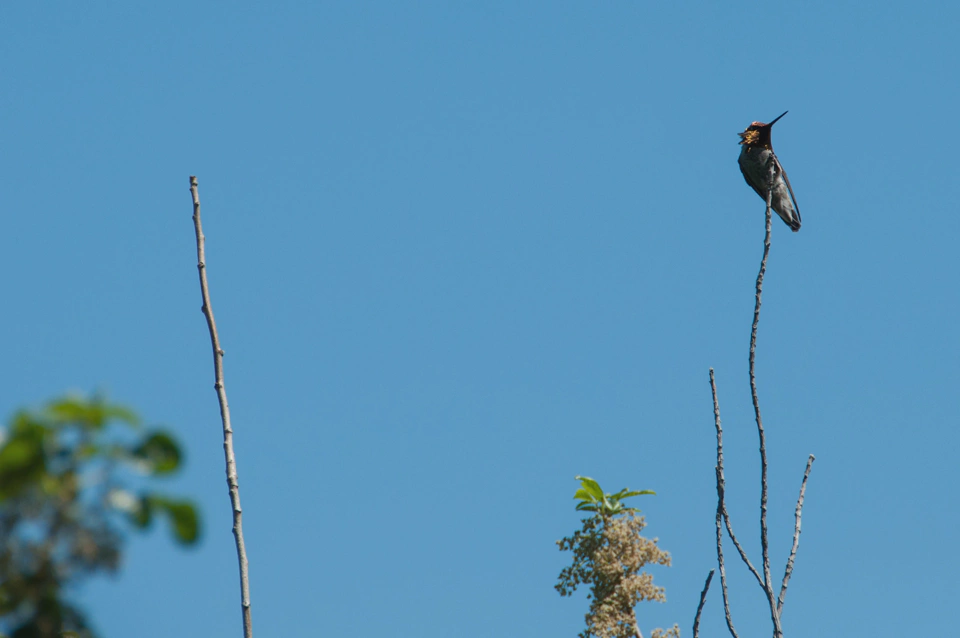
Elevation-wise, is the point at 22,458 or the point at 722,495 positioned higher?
the point at 722,495

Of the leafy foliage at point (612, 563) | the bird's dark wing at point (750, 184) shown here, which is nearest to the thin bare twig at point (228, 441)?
the leafy foliage at point (612, 563)

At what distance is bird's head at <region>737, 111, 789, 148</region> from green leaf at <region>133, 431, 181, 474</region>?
40.9 feet

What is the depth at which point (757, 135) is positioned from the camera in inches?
512

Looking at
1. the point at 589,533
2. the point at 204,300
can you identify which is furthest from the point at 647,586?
the point at 204,300

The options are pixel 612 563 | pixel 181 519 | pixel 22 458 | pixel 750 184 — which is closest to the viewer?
pixel 22 458

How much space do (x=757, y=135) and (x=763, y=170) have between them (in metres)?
0.45

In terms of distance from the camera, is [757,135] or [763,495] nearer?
[763,495]

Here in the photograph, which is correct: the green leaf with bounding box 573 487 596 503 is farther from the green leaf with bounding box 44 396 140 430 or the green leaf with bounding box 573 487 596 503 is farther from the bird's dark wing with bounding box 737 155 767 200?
the bird's dark wing with bounding box 737 155 767 200

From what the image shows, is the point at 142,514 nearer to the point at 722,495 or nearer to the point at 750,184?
the point at 722,495

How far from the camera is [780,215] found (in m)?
13.5

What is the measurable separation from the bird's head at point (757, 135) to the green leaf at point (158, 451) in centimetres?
1246

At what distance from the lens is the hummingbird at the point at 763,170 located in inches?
507

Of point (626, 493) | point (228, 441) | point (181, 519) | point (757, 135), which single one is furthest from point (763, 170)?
point (181, 519)

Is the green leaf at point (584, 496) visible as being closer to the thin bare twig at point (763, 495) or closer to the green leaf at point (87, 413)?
Answer: the thin bare twig at point (763, 495)
